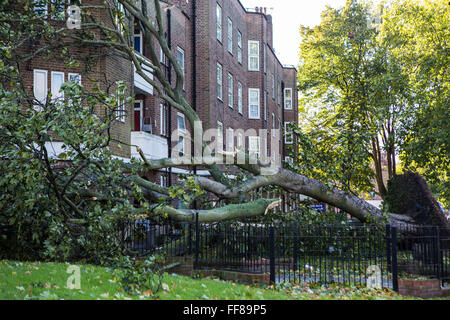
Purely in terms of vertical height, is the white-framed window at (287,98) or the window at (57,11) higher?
the white-framed window at (287,98)

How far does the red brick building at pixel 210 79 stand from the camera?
20016 mm

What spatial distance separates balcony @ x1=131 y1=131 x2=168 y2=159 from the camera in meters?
19.8

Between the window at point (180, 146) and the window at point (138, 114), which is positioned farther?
the window at point (180, 146)

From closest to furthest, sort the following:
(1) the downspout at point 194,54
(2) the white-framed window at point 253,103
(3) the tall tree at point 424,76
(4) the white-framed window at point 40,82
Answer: (4) the white-framed window at point 40,82, (3) the tall tree at point 424,76, (1) the downspout at point 194,54, (2) the white-framed window at point 253,103

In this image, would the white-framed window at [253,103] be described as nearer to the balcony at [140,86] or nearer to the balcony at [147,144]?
the balcony at [140,86]

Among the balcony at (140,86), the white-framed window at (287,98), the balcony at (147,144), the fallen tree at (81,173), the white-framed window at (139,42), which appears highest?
the white-framed window at (287,98)

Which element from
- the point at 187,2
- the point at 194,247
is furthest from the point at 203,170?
the point at 194,247

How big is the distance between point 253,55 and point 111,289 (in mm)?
29993

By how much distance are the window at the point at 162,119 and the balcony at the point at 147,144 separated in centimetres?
241

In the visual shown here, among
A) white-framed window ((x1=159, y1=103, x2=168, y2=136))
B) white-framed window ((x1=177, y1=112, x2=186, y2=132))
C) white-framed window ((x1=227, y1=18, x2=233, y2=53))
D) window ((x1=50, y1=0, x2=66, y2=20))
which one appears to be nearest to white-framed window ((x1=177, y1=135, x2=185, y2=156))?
white-framed window ((x1=177, y1=112, x2=186, y2=132))

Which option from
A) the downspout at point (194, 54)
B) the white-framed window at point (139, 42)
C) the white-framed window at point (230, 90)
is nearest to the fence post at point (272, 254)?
the white-framed window at point (139, 42)

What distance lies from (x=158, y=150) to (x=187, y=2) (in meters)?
10.2

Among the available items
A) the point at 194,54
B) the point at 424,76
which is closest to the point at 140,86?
the point at 194,54

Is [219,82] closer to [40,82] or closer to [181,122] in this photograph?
[181,122]
